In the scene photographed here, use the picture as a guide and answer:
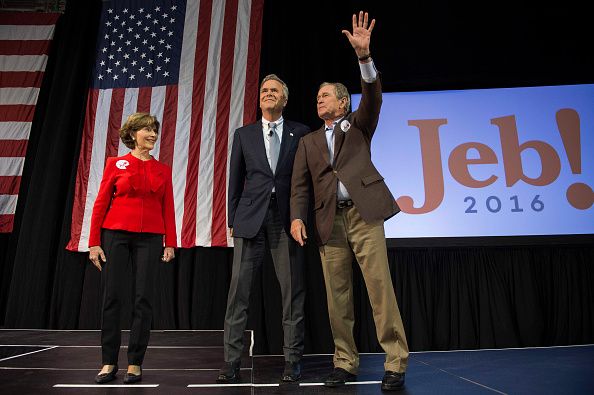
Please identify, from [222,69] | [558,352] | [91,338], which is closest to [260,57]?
[222,69]

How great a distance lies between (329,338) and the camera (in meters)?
3.52

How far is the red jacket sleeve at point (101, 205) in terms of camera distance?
222 cm

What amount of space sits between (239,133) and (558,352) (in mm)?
2593

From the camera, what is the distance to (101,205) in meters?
2.23

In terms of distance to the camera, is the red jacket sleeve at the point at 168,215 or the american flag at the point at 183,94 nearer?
the red jacket sleeve at the point at 168,215

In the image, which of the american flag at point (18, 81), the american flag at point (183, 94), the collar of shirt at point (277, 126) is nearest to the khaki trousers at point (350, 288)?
the collar of shirt at point (277, 126)

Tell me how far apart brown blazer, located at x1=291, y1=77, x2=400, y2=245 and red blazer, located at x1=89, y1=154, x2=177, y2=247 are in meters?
0.69

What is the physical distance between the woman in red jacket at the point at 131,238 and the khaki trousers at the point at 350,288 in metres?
0.86

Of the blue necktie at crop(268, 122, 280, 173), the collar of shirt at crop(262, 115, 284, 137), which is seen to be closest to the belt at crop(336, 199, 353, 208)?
the blue necktie at crop(268, 122, 280, 173)

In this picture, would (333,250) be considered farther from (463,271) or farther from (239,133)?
(463,271)

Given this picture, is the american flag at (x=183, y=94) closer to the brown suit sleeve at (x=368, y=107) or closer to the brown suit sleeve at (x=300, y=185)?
the brown suit sleeve at (x=300, y=185)

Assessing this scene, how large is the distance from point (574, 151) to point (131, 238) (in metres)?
3.36

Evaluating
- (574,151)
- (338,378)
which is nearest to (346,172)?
(338,378)

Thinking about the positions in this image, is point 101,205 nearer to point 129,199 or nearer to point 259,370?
point 129,199
